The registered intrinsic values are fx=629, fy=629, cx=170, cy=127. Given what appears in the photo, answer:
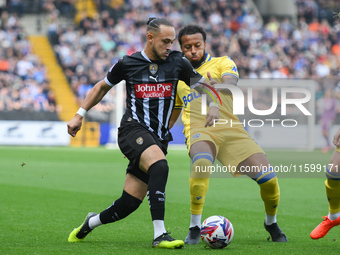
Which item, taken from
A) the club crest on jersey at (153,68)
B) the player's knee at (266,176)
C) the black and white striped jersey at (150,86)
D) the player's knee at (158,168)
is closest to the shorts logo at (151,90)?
the black and white striped jersey at (150,86)

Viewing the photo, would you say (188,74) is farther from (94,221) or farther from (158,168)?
(94,221)

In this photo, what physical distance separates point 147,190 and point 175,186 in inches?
261

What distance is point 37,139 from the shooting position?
24.4 m

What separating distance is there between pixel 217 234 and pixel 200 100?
155cm

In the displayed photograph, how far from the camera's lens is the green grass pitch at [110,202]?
5.89m

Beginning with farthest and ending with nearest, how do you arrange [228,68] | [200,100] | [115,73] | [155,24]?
[200,100], [228,68], [115,73], [155,24]

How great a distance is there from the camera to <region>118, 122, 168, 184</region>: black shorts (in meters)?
5.66

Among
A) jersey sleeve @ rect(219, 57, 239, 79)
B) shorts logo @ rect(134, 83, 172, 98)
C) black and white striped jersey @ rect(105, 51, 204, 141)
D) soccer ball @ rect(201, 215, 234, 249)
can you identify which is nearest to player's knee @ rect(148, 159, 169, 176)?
black and white striped jersey @ rect(105, 51, 204, 141)

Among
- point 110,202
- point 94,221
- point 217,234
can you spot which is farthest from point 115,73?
point 110,202

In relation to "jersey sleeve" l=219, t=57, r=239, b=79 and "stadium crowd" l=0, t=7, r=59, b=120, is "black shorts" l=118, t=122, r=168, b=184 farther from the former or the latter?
"stadium crowd" l=0, t=7, r=59, b=120

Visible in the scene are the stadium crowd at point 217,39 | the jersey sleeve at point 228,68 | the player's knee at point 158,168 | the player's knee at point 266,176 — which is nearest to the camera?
the player's knee at point 158,168

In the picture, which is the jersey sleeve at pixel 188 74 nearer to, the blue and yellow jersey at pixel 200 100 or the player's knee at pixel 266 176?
the blue and yellow jersey at pixel 200 100

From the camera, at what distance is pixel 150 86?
5.84 metres

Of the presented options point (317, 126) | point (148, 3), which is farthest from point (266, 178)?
point (148, 3)
